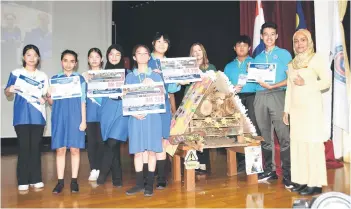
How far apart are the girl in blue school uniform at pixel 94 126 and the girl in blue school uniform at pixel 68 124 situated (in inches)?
8.1

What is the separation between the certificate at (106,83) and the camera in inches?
120

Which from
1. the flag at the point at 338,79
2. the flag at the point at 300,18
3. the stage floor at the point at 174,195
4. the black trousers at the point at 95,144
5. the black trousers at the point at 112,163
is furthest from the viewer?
the flag at the point at 300,18

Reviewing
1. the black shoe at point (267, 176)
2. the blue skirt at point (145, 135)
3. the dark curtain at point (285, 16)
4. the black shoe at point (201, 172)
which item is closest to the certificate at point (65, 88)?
the blue skirt at point (145, 135)

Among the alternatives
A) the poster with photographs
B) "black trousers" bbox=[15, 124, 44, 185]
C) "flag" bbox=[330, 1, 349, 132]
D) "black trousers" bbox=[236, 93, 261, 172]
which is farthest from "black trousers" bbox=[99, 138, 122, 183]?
"flag" bbox=[330, 1, 349, 132]

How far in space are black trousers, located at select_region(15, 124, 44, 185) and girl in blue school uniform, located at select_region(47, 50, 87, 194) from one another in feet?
1.01

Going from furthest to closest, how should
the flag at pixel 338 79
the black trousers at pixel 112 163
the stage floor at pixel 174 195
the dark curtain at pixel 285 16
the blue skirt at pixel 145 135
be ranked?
the dark curtain at pixel 285 16 < the flag at pixel 338 79 < the black trousers at pixel 112 163 < the blue skirt at pixel 145 135 < the stage floor at pixel 174 195

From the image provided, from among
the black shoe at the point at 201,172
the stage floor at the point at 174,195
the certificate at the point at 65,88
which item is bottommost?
the stage floor at the point at 174,195

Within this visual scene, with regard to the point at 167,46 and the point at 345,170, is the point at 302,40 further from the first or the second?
the point at 345,170

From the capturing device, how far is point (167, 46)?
331cm

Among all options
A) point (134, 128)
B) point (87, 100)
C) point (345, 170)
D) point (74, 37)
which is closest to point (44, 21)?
point (74, 37)

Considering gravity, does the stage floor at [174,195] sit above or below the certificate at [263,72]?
below

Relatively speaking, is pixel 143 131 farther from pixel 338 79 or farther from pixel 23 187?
pixel 338 79

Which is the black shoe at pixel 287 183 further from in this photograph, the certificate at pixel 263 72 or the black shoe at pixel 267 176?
the certificate at pixel 263 72

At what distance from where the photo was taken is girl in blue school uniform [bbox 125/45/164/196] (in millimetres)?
2953
